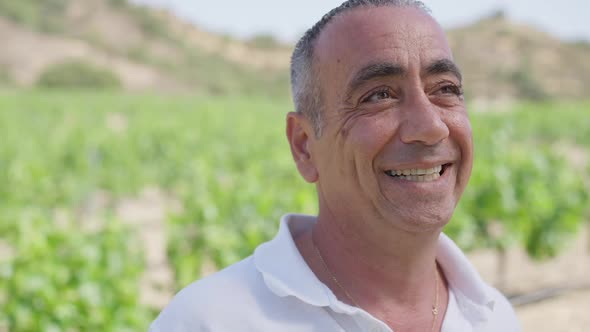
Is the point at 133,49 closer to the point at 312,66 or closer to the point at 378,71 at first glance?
the point at 312,66

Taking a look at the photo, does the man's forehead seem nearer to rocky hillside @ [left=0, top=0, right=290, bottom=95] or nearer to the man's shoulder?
the man's shoulder

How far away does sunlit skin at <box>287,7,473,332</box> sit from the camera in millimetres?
1534

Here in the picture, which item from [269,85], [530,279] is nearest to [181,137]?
[530,279]

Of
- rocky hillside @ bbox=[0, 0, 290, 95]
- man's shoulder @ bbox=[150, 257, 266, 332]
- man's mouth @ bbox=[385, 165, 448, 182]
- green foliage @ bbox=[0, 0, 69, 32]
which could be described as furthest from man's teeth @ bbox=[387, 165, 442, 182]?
green foliage @ bbox=[0, 0, 69, 32]

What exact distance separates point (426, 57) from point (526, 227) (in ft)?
18.4

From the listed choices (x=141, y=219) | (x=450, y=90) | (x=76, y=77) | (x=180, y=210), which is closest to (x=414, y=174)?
(x=450, y=90)

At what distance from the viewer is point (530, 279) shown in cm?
834

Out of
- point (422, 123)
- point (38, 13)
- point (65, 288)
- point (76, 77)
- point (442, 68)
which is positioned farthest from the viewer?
point (38, 13)

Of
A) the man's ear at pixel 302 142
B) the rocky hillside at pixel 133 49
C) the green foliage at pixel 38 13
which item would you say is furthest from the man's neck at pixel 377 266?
the green foliage at pixel 38 13

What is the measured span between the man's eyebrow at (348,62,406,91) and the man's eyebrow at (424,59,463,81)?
0.07 meters

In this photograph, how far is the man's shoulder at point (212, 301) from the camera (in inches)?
59.8

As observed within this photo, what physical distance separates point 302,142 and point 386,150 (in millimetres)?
286

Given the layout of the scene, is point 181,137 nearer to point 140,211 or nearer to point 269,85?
point 140,211

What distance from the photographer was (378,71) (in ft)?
5.14
